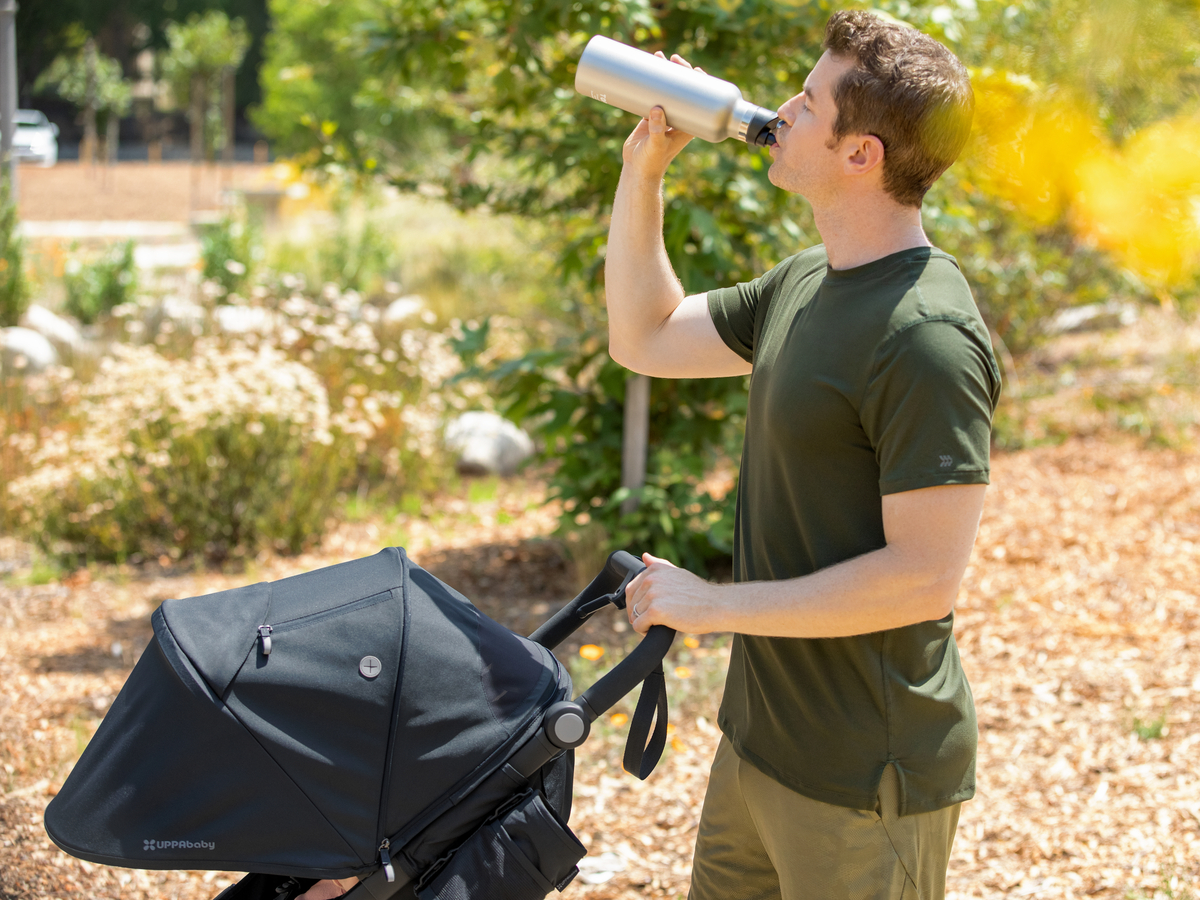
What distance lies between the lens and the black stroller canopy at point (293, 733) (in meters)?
1.52

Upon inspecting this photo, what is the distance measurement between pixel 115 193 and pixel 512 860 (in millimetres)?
25443

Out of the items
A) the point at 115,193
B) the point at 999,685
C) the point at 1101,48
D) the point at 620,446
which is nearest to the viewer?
the point at 1101,48

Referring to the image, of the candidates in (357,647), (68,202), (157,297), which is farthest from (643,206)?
(68,202)

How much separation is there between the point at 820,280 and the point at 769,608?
54 cm

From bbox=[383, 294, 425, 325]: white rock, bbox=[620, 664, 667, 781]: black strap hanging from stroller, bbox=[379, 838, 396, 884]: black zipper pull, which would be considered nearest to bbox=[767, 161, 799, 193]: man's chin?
bbox=[620, 664, 667, 781]: black strap hanging from stroller

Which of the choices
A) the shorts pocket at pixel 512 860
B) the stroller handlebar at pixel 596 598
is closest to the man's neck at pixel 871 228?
the stroller handlebar at pixel 596 598

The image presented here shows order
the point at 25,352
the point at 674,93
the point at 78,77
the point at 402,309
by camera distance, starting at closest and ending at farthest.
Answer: the point at 674,93 → the point at 25,352 → the point at 402,309 → the point at 78,77

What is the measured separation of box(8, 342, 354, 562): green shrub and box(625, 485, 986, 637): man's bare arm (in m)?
3.83

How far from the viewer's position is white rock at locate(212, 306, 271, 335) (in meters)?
7.04

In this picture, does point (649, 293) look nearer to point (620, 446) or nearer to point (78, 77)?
point (620, 446)

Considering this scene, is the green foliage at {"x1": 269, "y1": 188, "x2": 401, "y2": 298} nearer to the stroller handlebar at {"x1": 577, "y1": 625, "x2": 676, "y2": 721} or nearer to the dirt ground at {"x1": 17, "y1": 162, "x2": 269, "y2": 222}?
the stroller handlebar at {"x1": 577, "y1": 625, "x2": 676, "y2": 721}

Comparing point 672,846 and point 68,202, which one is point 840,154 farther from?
point 68,202

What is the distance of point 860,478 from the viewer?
149cm

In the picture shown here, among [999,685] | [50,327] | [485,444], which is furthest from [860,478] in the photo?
[50,327]
